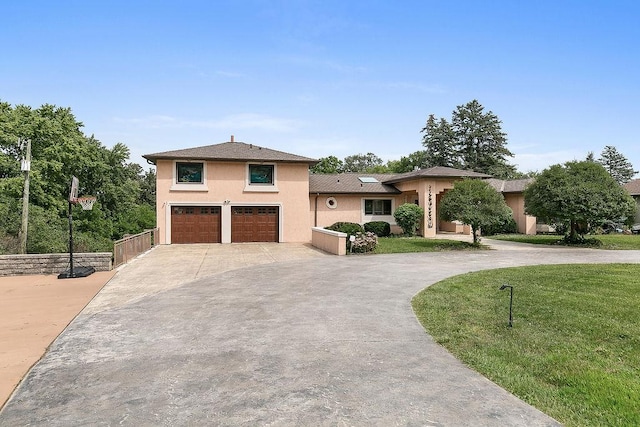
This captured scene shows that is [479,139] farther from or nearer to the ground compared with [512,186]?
farther from the ground

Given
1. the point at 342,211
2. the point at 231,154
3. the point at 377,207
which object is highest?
the point at 231,154

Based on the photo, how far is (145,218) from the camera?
1056 inches

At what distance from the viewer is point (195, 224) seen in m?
22.5

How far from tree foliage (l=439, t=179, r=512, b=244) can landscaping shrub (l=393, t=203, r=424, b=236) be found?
16.4 ft

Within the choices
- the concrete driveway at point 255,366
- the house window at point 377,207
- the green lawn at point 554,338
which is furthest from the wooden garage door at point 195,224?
the green lawn at point 554,338

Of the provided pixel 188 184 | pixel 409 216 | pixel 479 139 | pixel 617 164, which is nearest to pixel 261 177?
pixel 188 184

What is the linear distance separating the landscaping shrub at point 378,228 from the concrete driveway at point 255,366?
15455 mm

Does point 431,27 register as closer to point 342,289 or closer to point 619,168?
point 342,289

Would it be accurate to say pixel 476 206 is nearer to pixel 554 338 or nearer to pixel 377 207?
pixel 377 207

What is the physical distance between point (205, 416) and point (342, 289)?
6179 millimetres

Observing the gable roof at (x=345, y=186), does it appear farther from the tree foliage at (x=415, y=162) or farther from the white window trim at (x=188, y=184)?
the tree foliage at (x=415, y=162)

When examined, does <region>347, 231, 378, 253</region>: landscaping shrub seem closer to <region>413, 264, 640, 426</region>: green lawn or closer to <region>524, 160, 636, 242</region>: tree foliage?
<region>413, 264, 640, 426</region>: green lawn

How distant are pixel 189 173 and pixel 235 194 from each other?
9.42ft

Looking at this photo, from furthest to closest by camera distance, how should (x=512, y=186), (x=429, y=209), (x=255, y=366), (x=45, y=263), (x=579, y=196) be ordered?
1. (x=512, y=186)
2. (x=429, y=209)
3. (x=579, y=196)
4. (x=45, y=263)
5. (x=255, y=366)
